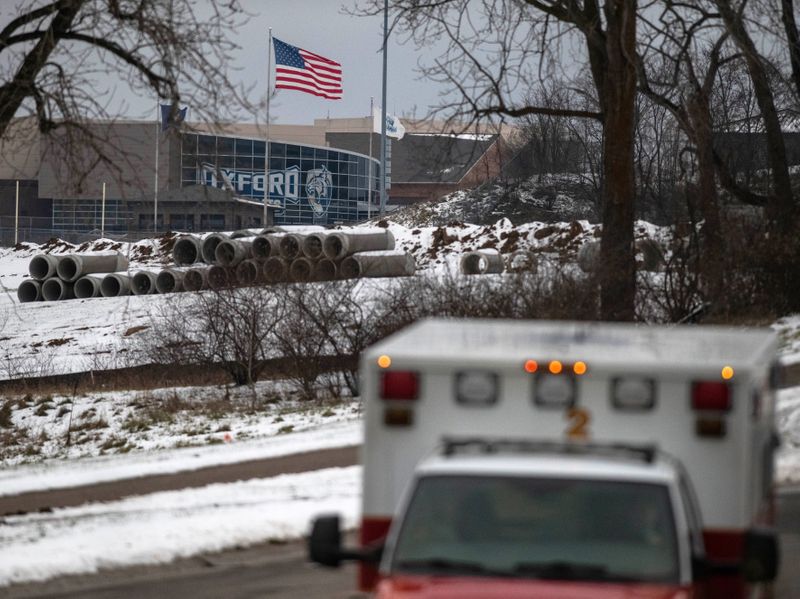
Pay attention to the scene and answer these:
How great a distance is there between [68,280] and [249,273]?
22.2 meters

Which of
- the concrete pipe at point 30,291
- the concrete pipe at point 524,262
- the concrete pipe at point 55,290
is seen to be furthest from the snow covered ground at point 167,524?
the concrete pipe at point 30,291

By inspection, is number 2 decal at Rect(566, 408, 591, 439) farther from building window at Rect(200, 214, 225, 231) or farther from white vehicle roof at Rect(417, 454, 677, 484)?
building window at Rect(200, 214, 225, 231)

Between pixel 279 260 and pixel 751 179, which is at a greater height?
pixel 751 179

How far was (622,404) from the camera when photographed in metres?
6.20

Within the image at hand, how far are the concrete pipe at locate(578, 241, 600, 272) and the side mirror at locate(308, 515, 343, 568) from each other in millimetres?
18379

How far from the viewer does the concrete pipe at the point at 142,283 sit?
4812 centimetres

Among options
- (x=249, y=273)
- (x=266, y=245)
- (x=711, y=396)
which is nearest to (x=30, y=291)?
(x=266, y=245)

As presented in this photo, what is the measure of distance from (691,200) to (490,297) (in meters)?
4.41

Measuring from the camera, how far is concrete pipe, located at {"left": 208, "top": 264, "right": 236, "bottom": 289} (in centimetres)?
2970

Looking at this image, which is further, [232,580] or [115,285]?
[115,285]

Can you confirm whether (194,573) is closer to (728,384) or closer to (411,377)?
(411,377)

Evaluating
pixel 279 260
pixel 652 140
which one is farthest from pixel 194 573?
pixel 652 140

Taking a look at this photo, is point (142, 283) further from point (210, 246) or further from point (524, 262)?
point (524, 262)

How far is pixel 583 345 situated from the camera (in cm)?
670
